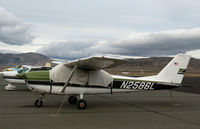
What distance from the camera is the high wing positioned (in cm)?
791

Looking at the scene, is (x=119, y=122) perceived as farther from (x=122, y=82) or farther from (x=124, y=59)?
(x=122, y=82)

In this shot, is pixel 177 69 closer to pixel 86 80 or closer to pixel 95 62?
pixel 86 80

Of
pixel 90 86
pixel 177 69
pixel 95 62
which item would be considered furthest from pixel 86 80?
pixel 177 69

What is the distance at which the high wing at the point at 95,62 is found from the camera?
311 inches

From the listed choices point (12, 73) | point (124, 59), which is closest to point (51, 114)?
point (124, 59)

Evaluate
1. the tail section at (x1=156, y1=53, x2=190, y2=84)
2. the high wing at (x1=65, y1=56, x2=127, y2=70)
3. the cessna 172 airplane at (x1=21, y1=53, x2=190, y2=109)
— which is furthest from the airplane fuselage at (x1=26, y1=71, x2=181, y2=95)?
the high wing at (x1=65, y1=56, x2=127, y2=70)

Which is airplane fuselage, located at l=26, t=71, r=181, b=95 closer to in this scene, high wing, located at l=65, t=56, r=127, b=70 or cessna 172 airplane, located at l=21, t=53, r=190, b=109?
cessna 172 airplane, located at l=21, t=53, r=190, b=109

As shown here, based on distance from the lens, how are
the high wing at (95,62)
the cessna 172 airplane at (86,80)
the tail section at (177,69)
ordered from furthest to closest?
the tail section at (177,69), the cessna 172 airplane at (86,80), the high wing at (95,62)

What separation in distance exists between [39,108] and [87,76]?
246cm

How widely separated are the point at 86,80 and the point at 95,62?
1575 mm

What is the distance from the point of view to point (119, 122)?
6871 millimetres

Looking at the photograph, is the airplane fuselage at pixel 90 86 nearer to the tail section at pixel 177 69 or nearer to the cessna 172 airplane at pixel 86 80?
the cessna 172 airplane at pixel 86 80

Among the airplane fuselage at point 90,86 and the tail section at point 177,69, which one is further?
the tail section at point 177,69

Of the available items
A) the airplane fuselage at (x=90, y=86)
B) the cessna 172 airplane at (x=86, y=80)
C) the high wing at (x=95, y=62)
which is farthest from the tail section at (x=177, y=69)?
the high wing at (x=95, y=62)
